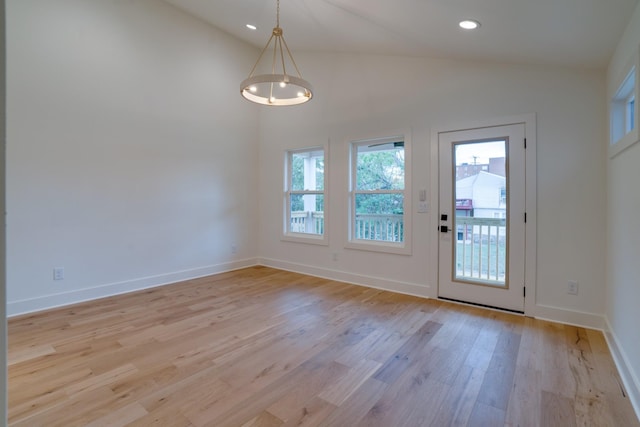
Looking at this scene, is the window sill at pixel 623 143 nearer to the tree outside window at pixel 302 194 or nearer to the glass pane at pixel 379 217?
the glass pane at pixel 379 217

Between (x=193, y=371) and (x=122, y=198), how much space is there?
108 inches

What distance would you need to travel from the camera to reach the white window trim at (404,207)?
4.02 metres

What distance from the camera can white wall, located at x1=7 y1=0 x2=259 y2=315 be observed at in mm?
3227

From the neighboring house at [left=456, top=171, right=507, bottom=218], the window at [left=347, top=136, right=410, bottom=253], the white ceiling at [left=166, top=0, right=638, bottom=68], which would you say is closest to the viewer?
the white ceiling at [left=166, top=0, right=638, bottom=68]

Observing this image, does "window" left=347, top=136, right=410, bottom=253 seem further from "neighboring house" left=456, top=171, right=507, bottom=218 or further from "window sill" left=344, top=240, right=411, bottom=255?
"neighboring house" left=456, top=171, right=507, bottom=218

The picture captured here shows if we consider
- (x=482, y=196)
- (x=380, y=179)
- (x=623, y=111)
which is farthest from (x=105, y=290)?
(x=623, y=111)

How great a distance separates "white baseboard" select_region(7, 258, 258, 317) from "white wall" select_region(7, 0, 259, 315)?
1 cm

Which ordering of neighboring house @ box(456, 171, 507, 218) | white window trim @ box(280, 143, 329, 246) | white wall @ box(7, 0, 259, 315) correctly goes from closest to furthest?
white wall @ box(7, 0, 259, 315)
neighboring house @ box(456, 171, 507, 218)
white window trim @ box(280, 143, 329, 246)

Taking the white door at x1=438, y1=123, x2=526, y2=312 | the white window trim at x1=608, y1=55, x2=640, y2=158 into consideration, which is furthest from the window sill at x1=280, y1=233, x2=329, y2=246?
the white window trim at x1=608, y1=55, x2=640, y2=158

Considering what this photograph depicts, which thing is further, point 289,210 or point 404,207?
point 289,210

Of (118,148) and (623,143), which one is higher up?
(118,148)

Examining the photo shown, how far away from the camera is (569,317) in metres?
3.04

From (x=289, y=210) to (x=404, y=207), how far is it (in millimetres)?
2152

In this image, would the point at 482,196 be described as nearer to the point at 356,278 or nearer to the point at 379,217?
the point at 379,217
